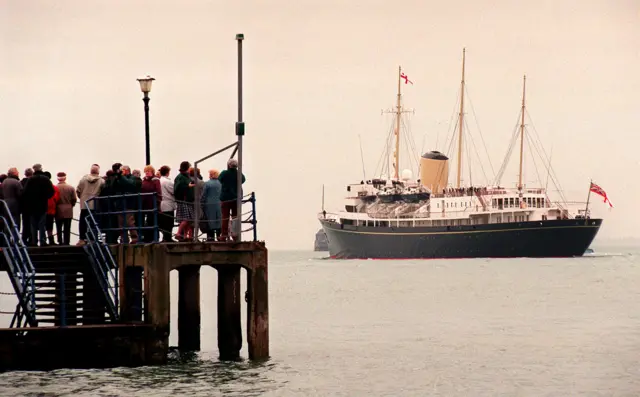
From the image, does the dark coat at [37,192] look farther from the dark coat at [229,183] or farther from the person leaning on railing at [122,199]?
the dark coat at [229,183]

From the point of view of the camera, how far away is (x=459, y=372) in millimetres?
30125

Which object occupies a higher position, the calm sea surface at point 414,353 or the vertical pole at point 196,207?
the vertical pole at point 196,207

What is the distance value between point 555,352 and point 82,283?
45.4ft

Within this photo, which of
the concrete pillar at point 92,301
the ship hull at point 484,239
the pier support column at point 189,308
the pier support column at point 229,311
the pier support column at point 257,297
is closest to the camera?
the pier support column at point 257,297

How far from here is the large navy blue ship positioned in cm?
12500

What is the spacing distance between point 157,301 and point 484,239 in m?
102

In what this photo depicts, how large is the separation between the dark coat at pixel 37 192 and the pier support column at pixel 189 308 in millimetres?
3234

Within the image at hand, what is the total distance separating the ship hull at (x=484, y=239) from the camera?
124188 mm

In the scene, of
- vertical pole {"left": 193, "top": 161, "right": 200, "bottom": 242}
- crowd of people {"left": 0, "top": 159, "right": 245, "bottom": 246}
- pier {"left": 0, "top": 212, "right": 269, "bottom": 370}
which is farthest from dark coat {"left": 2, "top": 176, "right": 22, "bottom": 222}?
vertical pole {"left": 193, "top": 161, "right": 200, "bottom": 242}

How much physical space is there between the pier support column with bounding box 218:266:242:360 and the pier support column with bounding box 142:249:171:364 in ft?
8.05

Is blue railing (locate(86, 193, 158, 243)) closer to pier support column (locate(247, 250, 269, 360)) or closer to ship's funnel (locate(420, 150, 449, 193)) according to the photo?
pier support column (locate(247, 250, 269, 360))

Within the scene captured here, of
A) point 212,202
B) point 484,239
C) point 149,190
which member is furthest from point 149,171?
point 484,239

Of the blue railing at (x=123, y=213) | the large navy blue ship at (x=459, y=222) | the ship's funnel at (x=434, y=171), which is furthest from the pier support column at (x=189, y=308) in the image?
the ship's funnel at (x=434, y=171)

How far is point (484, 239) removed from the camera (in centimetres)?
12550
